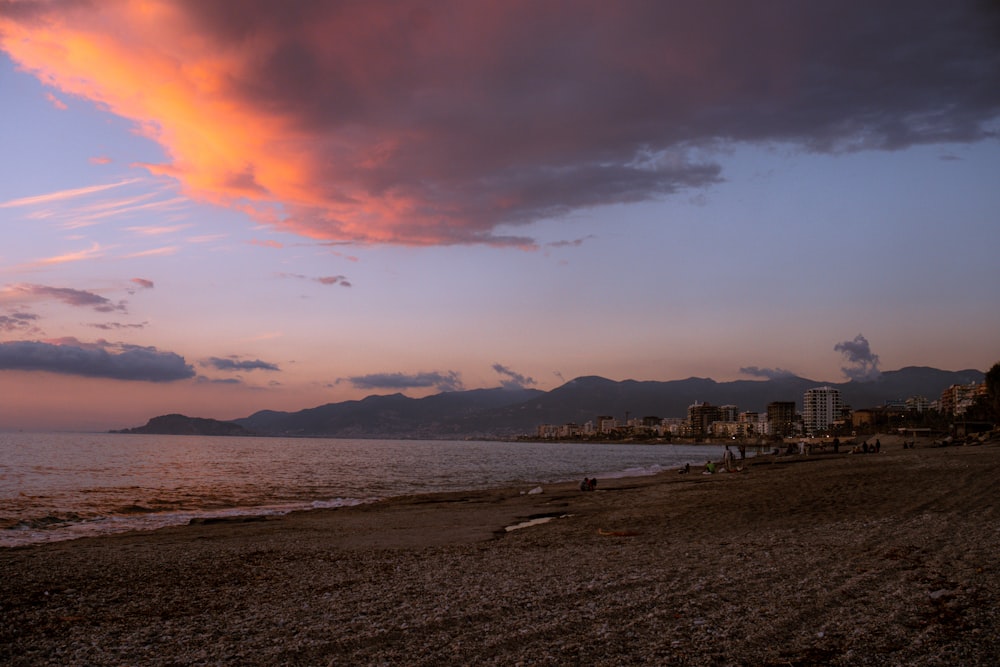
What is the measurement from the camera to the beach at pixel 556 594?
734 centimetres

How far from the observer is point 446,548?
645 inches

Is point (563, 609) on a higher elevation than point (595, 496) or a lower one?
higher

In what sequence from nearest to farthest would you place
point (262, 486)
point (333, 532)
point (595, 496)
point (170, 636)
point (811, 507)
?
point (170, 636) → point (811, 507) → point (333, 532) → point (595, 496) → point (262, 486)

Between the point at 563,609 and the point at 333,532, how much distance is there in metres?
14.5

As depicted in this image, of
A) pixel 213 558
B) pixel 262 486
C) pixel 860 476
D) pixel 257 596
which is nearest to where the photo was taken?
pixel 257 596

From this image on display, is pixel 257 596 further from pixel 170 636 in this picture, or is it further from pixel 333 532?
pixel 333 532

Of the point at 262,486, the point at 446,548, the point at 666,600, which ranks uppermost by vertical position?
the point at 666,600

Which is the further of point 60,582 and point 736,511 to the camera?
point 736,511

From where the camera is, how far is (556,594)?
9.88 metres

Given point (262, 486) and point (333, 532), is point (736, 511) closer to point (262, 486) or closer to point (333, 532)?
point (333, 532)

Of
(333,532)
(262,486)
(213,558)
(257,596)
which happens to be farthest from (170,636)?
(262,486)

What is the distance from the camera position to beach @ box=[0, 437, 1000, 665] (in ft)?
24.1

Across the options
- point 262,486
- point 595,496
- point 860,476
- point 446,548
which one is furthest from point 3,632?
point 262,486

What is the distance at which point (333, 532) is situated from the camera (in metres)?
21.6
